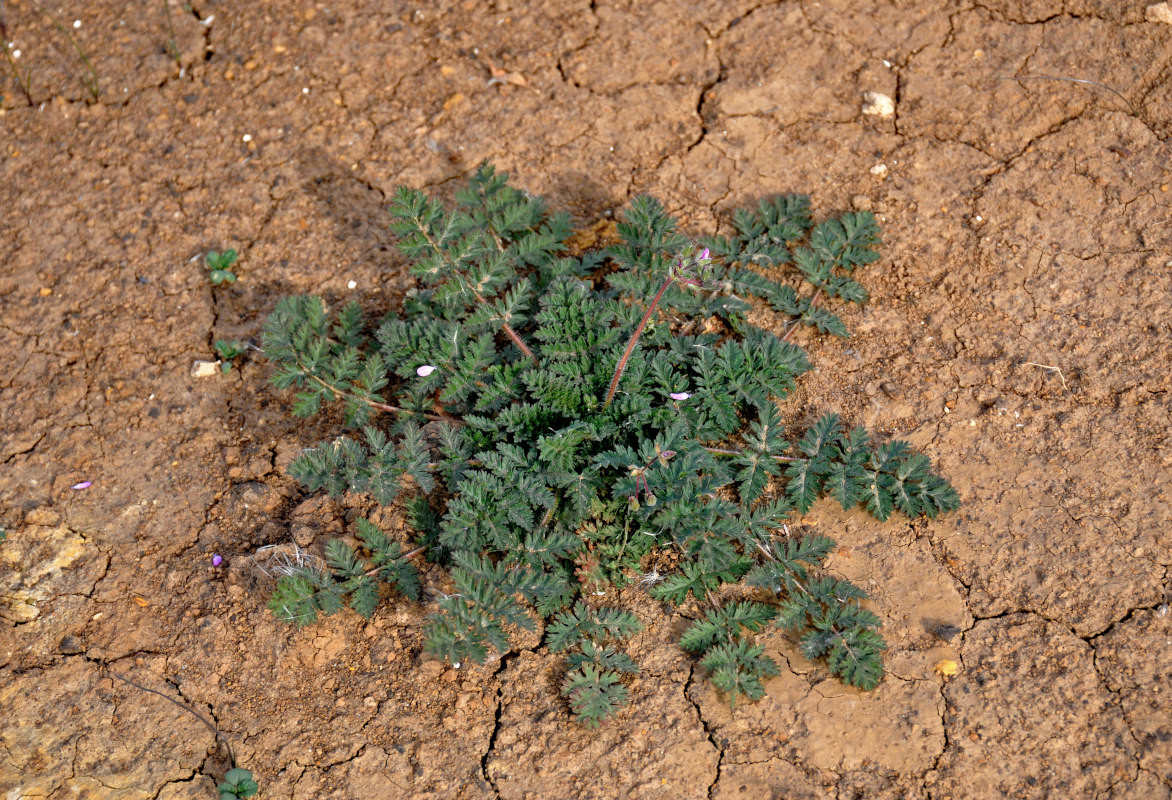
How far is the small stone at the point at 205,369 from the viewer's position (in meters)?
4.04

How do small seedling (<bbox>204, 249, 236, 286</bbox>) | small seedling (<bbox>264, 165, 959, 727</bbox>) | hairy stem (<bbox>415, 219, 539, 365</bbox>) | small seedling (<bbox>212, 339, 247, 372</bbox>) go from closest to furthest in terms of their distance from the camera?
small seedling (<bbox>264, 165, 959, 727</bbox>) < hairy stem (<bbox>415, 219, 539, 365</bbox>) < small seedling (<bbox>212, 339, 247, 372</bbox>) < small seedling (<bbox>204, 249, 236, 286</bbox>)

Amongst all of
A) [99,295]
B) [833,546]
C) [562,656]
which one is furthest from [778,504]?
[99,295]

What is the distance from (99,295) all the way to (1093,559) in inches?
176

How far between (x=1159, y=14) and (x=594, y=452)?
3.62 metres

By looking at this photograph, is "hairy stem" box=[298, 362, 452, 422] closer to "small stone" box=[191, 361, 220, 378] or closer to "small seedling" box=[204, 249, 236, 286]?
"small stone" box=[191, 361, 220, 378]

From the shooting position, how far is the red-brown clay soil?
305cm

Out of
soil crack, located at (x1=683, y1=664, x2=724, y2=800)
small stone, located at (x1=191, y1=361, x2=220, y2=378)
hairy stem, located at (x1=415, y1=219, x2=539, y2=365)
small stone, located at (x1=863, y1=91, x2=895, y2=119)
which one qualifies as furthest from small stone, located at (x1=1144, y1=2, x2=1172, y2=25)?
small stone, located at (x1=191, y1=361, x2=220, y2=378)

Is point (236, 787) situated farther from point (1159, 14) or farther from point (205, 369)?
point (1159, 14)

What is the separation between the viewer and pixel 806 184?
13.9 feet

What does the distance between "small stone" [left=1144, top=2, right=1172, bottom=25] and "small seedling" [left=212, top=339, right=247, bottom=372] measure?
468 centimetres

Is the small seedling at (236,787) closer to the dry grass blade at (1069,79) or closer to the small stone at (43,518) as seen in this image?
the small stone at (43,518)

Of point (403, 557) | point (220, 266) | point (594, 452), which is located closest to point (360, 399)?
point (403, 557)

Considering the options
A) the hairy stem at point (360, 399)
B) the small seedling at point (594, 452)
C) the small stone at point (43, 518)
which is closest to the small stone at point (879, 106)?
the small seedling at point (594, 452)

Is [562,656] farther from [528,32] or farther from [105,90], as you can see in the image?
[105,90]
